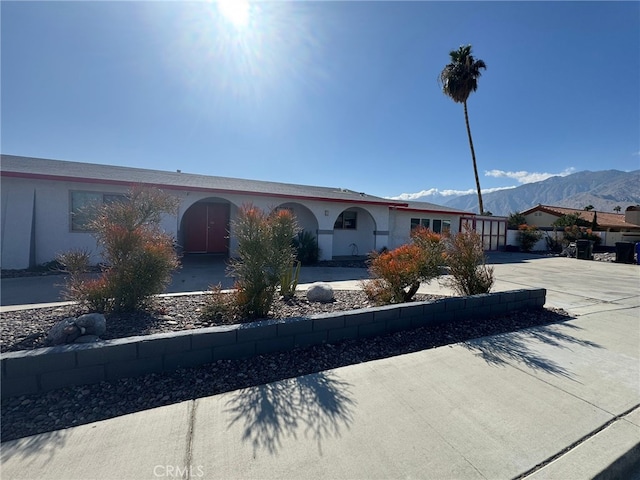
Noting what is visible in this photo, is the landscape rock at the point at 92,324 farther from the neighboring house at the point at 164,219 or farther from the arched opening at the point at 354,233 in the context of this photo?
the arched opening at the point at 354,233

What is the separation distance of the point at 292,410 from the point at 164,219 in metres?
9.25

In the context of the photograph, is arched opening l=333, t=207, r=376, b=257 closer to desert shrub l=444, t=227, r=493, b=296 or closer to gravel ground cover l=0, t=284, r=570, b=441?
desert shrub l=444, t=227, r=493, b=296

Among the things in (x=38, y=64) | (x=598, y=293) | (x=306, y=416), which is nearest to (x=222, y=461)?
(x=306, y=416)

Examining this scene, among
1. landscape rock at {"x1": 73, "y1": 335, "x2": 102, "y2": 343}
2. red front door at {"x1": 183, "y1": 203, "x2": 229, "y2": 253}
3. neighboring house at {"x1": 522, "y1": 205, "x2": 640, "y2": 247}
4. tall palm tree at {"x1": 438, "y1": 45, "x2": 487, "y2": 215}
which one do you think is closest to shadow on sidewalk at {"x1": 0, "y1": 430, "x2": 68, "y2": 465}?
landscape rock at {"x1": 73, "y1": 335, "x2": 102, "y2": 343}

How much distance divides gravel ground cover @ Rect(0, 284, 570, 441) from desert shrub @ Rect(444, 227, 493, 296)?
2.28 feet

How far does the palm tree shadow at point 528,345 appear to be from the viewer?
11.6 feet

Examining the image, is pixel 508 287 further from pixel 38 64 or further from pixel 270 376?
pixel 38 64

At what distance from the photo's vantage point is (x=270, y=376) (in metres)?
3.08

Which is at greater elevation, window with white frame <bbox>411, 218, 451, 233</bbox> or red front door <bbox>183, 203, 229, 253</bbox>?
window with white frame <bbox>411, 218, 451, 233</bbox>

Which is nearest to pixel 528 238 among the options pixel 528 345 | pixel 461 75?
pixel 461 75

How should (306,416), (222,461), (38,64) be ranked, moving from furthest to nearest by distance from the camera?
(38,64) → (306,416) → (222,461)

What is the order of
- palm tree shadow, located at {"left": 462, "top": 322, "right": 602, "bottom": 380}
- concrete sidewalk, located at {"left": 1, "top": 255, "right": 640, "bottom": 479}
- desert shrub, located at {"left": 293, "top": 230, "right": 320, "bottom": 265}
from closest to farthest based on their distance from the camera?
concrete sidewalk, located at {"left": 1, "top": 255, "right": 640, "bottom": 479} < palm tree shadow, located at {"left": 462, "top": 322, "right": 602, "bottom": 380} < desert shrub, located at {"left": 293, "top": 230, "right": 320, "bottom": 265}

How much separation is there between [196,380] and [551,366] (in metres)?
3.94

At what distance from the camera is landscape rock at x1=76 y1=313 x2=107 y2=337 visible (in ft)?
10.6
